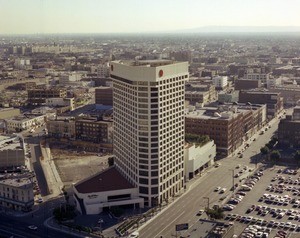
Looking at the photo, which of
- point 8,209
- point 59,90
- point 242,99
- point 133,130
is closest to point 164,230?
point 133,130

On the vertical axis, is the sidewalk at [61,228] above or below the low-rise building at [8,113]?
below

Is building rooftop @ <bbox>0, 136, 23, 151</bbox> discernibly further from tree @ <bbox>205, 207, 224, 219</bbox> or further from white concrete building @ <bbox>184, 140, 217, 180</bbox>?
tree @ <bbox>205, 207, 224, 219</bbox>

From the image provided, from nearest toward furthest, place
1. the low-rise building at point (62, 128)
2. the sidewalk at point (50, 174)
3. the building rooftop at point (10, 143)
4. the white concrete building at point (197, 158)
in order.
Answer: the sidewalk at point (50, 174), the white concrete building at point (197, 158), the building rooftop at point (10, 143), the low-rise building at point (62, 128)

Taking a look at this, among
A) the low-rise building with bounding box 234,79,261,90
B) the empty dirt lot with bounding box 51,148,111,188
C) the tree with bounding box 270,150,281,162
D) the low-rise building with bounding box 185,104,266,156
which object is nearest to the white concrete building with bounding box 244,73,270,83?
the low-rise building with bounding box 234,79,261,90

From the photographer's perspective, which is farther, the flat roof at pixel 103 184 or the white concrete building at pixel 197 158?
the white concrete building at pixel 197 158

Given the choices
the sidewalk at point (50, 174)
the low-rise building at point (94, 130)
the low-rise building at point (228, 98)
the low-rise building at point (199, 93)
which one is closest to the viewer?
the sidewalk at point (50, 174)

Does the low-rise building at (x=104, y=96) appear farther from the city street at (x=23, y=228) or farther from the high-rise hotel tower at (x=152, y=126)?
the city street at (x=23, y=228)

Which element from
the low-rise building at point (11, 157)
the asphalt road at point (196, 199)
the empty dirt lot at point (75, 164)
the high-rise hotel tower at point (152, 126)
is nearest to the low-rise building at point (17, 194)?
the empty dirt lot at point (75, 164)
